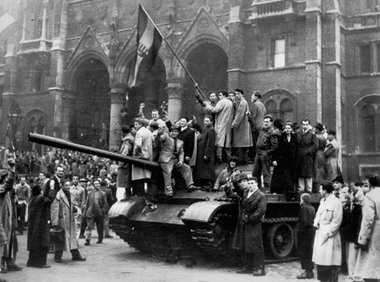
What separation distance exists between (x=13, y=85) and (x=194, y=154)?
1151 inches

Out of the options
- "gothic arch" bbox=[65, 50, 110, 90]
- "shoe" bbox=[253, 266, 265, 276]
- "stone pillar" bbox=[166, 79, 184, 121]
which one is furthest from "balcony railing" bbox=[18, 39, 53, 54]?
"shoe" bbox=[253, 266, 265, 276]

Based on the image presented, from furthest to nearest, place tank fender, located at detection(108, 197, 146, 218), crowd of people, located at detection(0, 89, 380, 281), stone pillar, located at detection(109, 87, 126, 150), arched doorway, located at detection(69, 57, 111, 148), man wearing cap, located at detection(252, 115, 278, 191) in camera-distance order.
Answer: arched doorway, located at detection(69, 57, 111, 148), stone pillar, located at detection(109, 87, 126, 150), tank fender, located at detection(108, 197, 146, 218), man wearing cap, located at detection(252, 115, 278, 191), crowd of people, located at detection(0, 89, 380, 281)

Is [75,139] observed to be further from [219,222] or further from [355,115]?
[219,222]

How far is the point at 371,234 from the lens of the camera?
25.2ft

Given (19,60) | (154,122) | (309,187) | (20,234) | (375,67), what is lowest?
(20,234)

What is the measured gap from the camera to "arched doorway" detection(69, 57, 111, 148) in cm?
3572

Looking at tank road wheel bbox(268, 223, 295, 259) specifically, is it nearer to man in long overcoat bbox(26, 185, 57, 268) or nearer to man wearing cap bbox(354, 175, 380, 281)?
man wearing cap bbox(354, 175, 380, 281)

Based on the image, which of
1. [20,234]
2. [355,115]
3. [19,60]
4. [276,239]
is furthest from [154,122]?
[19,60]

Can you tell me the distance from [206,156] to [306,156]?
2386 millimetres

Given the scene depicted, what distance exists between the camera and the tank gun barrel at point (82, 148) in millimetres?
9227

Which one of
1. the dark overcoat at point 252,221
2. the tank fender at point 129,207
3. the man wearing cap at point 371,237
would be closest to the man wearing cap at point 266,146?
the dark overcoat at point 252,221

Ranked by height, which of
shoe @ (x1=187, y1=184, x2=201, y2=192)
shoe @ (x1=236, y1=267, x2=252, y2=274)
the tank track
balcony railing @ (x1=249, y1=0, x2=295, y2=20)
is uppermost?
balcony railing @ (x1=249, y1=0, x2=295, y2=20)

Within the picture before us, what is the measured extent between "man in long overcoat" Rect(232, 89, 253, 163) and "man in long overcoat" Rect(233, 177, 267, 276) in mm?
2536

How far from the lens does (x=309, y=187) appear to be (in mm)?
12414
